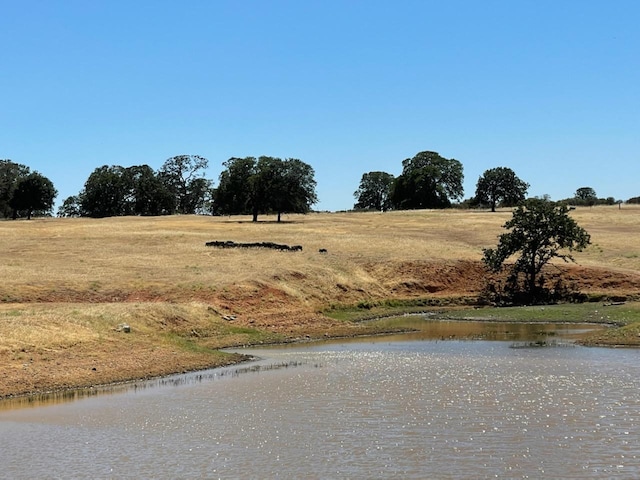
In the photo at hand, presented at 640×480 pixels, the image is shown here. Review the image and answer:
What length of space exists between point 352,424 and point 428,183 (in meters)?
130

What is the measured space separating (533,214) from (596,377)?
32549 millimetres

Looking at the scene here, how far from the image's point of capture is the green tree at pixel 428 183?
147 meters

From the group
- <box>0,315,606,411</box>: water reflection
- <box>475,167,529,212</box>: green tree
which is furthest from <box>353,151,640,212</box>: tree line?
<box>0,315,606,411</box>: water reflection

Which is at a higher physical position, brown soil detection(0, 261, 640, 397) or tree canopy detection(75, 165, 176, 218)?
tree canopy detection(75, 165, 176, 218)

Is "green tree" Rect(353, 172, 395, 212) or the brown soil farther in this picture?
"green tree" Rect(353, 172, 395, 212)

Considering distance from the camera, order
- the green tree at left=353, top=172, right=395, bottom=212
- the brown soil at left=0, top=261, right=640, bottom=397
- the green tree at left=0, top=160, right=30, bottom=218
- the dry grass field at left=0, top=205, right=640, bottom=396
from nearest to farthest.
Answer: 1. the brown soil at left=0, top=261, right=640, bottom=397
2. the dry grass field at left=0, top=205, right=640, bottom=396
3. the green tree at left=0, top=160, right=30, bottom=218
4. the green tree at left=353, top=172, right=395, bottom=212

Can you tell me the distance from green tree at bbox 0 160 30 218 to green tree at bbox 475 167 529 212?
76.0 metres

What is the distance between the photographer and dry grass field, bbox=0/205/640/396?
29625mm

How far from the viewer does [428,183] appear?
484ft

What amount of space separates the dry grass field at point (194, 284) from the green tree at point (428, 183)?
57.3 m

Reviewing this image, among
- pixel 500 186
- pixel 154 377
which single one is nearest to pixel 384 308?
pixel 154 377

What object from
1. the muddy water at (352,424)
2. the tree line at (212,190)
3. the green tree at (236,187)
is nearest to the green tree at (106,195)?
the tree line at (212,190)

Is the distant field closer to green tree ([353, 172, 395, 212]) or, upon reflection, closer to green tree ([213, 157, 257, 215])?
green tree ([213, 157, 257, 215])

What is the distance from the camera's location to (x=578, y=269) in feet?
191
